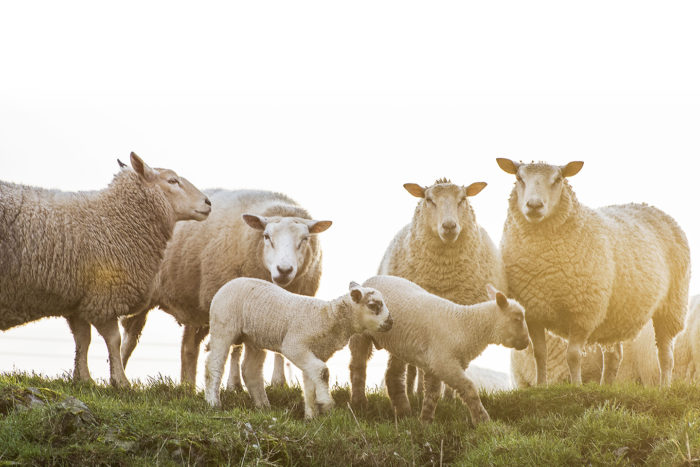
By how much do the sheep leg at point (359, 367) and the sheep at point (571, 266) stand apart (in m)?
2.31

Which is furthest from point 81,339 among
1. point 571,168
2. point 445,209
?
point 571,168

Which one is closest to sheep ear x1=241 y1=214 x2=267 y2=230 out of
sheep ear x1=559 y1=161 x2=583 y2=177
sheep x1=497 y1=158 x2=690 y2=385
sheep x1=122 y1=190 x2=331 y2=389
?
sheep x1=122 y1=190 x2=331 y2=389

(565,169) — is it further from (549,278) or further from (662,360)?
(662,360)

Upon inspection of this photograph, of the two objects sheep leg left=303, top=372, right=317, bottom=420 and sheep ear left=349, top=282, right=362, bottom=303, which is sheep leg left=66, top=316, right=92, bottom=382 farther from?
sheep ear left=349, top=282, right=362, bottom=303

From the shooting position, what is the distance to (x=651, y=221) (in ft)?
39.4

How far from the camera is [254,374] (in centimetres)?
834

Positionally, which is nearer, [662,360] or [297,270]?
[297,270]

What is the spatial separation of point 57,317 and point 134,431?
138 inches

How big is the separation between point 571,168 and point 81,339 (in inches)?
245

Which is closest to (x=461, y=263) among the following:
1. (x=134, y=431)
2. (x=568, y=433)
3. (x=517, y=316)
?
(x=517, y=316)

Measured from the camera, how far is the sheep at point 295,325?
7457 mm

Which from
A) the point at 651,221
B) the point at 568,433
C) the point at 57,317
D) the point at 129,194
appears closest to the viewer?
the point at 568,433

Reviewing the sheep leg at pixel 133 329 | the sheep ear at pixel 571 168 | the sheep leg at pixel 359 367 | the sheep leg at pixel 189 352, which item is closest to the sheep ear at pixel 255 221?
the sheep leg at pixel 359 367

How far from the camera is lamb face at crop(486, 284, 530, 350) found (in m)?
7.74
